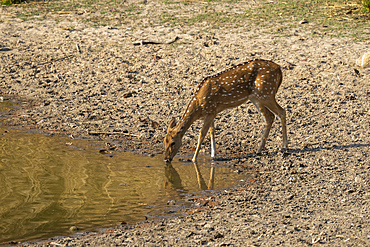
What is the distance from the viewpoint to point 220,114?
39.1ft

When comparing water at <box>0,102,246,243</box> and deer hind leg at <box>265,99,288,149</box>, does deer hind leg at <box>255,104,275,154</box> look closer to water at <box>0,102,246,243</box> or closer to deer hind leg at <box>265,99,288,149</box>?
deer hind leg at <box>265,99,288,149</box>

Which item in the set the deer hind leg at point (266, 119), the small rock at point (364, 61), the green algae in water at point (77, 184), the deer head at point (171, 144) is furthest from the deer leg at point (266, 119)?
the small rock at point (364, 61)

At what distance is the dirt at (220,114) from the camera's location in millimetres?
6629

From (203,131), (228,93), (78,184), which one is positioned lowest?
(78,184)

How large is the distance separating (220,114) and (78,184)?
4.58 meters

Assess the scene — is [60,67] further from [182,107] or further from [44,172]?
[44,172]

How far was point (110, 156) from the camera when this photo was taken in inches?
381

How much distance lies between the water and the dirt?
0.44 meters

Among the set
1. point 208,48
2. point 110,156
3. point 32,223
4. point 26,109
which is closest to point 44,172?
point 110,156

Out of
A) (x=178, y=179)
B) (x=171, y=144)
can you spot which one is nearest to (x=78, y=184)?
(x=178, y=179)

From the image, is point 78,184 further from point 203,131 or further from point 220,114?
point 220,114

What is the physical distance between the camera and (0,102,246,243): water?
6.89m

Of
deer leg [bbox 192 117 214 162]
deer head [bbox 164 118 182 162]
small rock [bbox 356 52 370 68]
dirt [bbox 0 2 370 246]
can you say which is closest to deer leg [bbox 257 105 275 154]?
dirt [bbox 0 2 370 246]

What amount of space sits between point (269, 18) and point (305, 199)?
9.86 meters
